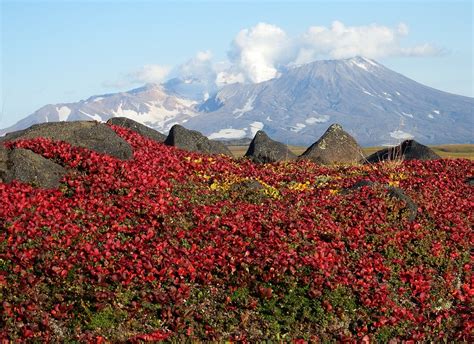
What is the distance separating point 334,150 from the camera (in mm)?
41625

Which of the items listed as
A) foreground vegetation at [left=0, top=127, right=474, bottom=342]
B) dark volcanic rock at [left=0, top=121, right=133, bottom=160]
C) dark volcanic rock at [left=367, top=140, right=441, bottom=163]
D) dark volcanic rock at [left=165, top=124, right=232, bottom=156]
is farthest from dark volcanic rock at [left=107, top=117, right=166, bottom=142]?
foreground vegetation at [left=0, top=127, right=474, bottom=342]

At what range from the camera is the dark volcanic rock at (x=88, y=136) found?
81.9 ft

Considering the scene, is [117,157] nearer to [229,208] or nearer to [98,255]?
[229,208]

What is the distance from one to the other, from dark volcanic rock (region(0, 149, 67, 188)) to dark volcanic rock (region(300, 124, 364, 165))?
72.5ft

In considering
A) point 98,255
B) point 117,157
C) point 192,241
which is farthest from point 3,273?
point 117,157

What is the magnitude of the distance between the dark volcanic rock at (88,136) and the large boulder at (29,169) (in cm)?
366

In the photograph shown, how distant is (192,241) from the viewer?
16719 mm

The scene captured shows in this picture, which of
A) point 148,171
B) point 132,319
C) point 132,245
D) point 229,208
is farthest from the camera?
point 148,171

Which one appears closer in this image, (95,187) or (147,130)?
(95,187)

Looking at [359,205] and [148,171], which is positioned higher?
[148,171]

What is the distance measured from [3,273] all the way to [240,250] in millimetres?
6191

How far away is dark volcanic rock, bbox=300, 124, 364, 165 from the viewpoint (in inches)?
1596

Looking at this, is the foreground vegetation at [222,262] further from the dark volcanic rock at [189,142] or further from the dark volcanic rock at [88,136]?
the dark volcanic rock at [189,142]

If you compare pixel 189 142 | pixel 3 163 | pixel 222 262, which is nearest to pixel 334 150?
pixel 189 142
